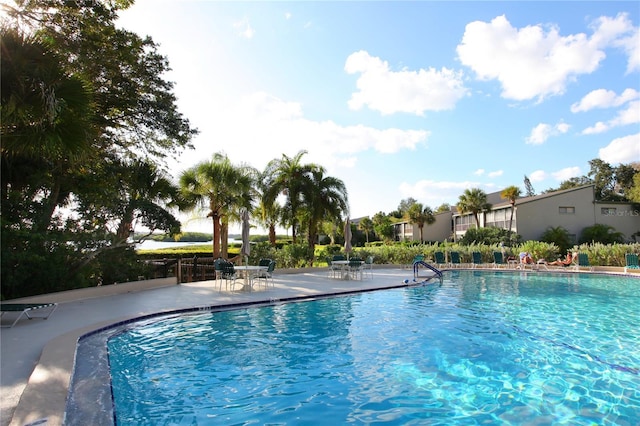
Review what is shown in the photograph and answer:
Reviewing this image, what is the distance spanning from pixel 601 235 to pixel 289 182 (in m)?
29.3

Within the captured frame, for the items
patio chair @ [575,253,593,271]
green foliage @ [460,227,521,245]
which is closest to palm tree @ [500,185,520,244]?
green foliage @ [460,227,521,245]

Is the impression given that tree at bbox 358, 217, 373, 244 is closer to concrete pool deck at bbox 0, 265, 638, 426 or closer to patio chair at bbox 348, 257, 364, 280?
patio chair at bbox 348, 257, 364, 280

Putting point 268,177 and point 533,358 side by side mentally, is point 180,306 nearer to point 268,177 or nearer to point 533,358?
point 533,358

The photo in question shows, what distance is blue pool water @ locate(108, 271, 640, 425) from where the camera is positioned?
4.29 meters

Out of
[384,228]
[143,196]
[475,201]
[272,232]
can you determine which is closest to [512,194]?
[475,201]

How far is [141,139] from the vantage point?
1502cm

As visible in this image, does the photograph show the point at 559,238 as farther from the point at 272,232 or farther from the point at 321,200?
the point at 272,232

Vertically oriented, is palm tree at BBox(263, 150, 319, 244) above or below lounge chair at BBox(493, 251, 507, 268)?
above

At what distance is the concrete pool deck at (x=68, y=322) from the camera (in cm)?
372

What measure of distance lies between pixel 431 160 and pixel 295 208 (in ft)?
36.2

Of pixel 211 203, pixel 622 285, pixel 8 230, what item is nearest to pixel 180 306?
pixel 8 230

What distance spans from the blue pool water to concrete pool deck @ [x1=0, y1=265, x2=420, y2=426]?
2.31 ft

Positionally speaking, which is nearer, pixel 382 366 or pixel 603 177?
pixel 382 366

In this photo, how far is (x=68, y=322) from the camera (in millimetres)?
7473
